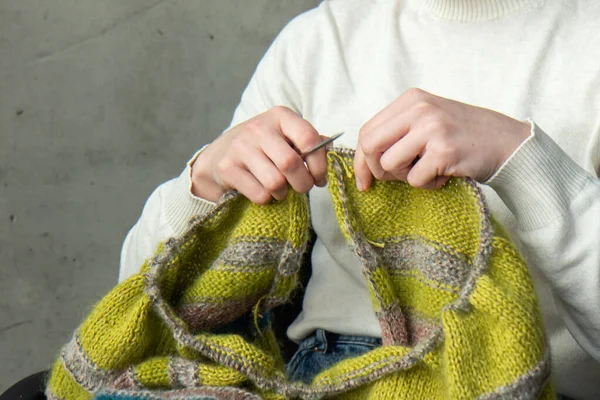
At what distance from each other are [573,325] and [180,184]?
1.38 feet

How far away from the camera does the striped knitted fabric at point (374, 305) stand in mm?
508

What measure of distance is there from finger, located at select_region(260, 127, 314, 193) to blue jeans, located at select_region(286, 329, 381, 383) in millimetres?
217

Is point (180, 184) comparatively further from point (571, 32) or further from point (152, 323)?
point (571, 32)

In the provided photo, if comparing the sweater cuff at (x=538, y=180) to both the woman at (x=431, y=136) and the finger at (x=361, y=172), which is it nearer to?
the woman at (x=431, y=136)

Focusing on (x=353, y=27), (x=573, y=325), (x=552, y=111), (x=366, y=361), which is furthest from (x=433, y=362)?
(x=353, y=27)

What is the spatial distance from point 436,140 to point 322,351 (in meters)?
0.31

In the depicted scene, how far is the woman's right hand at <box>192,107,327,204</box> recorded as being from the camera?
23.4 inches

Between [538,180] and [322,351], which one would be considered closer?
[538,180]

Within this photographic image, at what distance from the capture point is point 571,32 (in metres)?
0.71

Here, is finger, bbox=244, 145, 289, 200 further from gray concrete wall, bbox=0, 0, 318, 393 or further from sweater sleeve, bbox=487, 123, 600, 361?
gray concrete wall, bbox=0, 0, 318, 393

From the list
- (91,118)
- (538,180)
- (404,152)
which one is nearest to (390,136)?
(404,152)

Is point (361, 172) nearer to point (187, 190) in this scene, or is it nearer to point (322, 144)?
point (322, 144)

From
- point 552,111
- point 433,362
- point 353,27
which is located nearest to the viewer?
point 433,362

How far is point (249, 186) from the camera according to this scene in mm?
611
